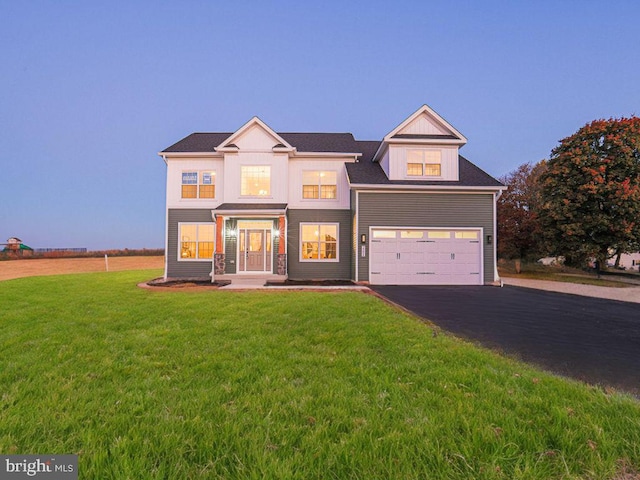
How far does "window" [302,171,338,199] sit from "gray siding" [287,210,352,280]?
89cm

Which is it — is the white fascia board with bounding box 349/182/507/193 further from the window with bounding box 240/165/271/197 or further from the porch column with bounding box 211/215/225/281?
the porch column with bounding box 211/215/225/281

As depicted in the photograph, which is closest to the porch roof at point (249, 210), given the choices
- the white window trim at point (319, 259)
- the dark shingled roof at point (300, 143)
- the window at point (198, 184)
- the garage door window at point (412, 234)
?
the window at point (198, 184)

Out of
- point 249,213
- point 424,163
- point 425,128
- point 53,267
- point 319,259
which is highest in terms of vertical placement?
point 425,128

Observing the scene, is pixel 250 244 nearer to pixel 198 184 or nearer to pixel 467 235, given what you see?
pixel 198 184

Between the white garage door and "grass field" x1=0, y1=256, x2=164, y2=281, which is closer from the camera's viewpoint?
the white garage door

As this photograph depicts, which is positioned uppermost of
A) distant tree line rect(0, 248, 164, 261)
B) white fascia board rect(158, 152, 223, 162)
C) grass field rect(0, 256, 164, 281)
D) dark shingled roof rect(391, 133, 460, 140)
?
dark shingled roof rect(391, 133, 460, 140)

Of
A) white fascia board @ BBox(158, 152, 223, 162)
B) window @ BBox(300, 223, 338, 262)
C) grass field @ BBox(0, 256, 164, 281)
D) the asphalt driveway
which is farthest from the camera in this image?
grass field @ BBox(0, 256, 164, 281)

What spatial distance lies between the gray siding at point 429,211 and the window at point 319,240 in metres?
1.83

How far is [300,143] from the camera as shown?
50.9 feet

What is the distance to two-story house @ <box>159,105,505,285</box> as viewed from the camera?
12.8 metres

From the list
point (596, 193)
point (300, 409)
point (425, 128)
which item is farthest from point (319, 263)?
point (596, 193)

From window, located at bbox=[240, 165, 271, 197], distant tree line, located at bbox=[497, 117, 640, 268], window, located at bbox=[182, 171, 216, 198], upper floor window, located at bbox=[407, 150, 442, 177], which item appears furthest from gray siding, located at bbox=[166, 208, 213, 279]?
distant tree line, located at bbox=[497, 117, 640, 268]

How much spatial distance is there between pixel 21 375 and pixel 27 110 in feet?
312

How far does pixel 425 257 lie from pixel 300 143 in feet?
29.5
